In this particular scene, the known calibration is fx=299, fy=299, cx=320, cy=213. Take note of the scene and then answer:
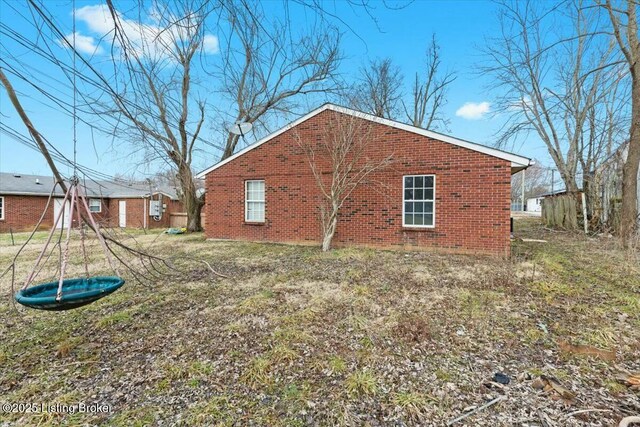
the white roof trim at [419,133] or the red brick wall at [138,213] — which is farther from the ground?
the white roof trim at [419,133]

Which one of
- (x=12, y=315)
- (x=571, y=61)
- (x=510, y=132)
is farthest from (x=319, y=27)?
(x=571, y=61)

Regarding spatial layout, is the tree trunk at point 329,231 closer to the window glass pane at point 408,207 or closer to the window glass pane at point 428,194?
the window glass pane at point 408,207

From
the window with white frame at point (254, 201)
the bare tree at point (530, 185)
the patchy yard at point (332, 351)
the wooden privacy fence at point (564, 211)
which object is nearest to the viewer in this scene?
the patchy yard at point (332, 351)

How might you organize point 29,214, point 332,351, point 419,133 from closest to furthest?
point 332,351
point 419,133
point 29,214

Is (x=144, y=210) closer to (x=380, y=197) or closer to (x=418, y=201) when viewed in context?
(x=380, y=197)

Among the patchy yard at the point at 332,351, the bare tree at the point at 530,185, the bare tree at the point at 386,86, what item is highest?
the bare tree at the point at 386,86

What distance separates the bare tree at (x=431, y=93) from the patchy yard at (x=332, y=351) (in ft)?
68.3

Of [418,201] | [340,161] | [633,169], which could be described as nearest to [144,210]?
[340,161]

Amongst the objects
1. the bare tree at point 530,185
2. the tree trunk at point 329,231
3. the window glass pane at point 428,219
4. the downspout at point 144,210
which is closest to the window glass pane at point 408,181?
the window glass pane at point 428,219

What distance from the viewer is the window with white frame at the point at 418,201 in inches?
352

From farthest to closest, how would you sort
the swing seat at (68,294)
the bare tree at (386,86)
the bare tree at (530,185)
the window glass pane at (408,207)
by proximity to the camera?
the bare tree at (530,185) < the bare tree at (386,86) < the window glass pane at (408,207) < the swing seat at (68,294)

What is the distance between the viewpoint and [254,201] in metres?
11.2

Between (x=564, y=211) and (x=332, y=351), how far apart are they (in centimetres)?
1698

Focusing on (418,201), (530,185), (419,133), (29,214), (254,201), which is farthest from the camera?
(530,185)
